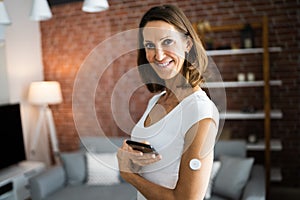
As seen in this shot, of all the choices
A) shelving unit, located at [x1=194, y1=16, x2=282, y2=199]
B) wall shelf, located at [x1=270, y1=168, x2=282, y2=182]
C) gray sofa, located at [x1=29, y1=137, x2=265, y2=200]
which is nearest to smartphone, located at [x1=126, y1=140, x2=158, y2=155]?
gray sofa, located at [x1=29, y1=137, x2=265, y2=200]

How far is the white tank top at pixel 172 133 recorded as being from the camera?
67cm

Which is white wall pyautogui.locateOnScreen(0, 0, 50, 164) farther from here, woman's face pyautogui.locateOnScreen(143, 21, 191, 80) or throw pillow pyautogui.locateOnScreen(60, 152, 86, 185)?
woman's face pyautogui.locateOnScreen(143, 21, 191, 80)

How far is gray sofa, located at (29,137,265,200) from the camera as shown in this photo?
227cm

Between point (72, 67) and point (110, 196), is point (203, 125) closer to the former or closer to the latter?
point (110, 196)

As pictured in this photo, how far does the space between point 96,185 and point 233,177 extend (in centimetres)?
112

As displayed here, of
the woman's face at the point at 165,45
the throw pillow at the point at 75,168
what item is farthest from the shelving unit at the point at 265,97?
the woman's face at the point at 165,45

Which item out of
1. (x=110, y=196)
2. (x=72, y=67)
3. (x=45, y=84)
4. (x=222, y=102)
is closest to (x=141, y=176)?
(x=222, y=102)

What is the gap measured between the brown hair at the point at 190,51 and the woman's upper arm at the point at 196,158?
0.40 feet

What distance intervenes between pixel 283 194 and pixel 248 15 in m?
1.63

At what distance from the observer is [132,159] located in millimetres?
711

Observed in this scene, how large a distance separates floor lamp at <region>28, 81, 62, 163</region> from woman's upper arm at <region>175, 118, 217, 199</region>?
9.21ft

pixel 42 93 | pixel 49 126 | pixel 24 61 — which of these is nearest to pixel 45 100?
pixel 42 93

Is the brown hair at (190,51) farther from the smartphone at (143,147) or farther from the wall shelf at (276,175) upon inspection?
the wall shelf at (276,175)

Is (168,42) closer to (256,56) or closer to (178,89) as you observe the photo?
(178,89)
